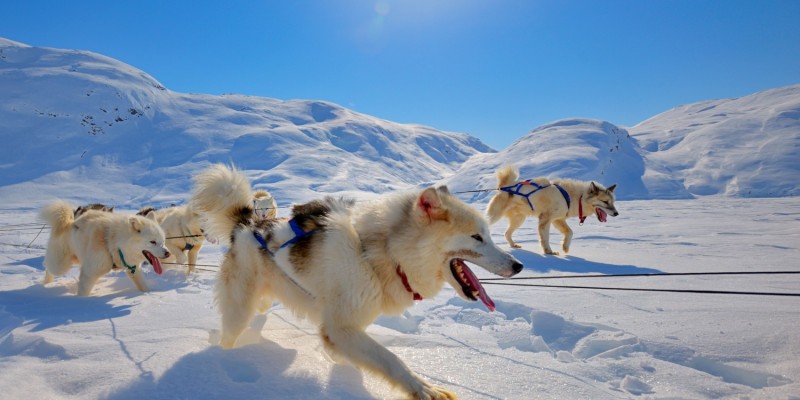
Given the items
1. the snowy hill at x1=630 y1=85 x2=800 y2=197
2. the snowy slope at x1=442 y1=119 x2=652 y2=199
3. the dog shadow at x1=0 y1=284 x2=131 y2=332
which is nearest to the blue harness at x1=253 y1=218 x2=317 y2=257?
the dog shadow at x1=0 y1=284 x2=131 y2=332

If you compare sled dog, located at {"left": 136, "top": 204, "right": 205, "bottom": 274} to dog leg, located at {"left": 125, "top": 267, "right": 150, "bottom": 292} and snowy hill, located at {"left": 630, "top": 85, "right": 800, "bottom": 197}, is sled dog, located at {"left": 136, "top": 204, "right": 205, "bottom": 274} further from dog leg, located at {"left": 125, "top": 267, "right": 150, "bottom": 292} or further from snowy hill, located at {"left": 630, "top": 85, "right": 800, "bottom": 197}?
snowy hill, located at {"left": 630, "top": 85, "right": 800, "bottom": 197}

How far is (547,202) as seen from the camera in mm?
7938

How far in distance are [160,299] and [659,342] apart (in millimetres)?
4873

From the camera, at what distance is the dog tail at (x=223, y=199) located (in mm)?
3057

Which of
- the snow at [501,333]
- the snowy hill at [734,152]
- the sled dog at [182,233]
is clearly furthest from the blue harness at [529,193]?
the snowy hill at [734,152]

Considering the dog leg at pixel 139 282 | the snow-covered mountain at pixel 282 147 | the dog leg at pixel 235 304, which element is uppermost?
the snow-covered mountain at pixel 282 147

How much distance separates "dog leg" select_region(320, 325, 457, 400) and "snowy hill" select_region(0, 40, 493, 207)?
927 inches

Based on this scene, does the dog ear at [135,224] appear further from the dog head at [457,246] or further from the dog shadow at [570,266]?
the dog shadow at [570,266]

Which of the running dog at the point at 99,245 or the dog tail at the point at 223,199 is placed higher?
the dog tail at the point at 223,199

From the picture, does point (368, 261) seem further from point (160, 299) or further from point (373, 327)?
point (160, 299)

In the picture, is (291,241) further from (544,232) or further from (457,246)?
(544,232)

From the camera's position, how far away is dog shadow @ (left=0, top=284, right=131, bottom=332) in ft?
11.7

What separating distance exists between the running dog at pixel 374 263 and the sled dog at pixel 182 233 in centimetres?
460

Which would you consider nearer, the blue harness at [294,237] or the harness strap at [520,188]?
the blue harness at [294,237]
